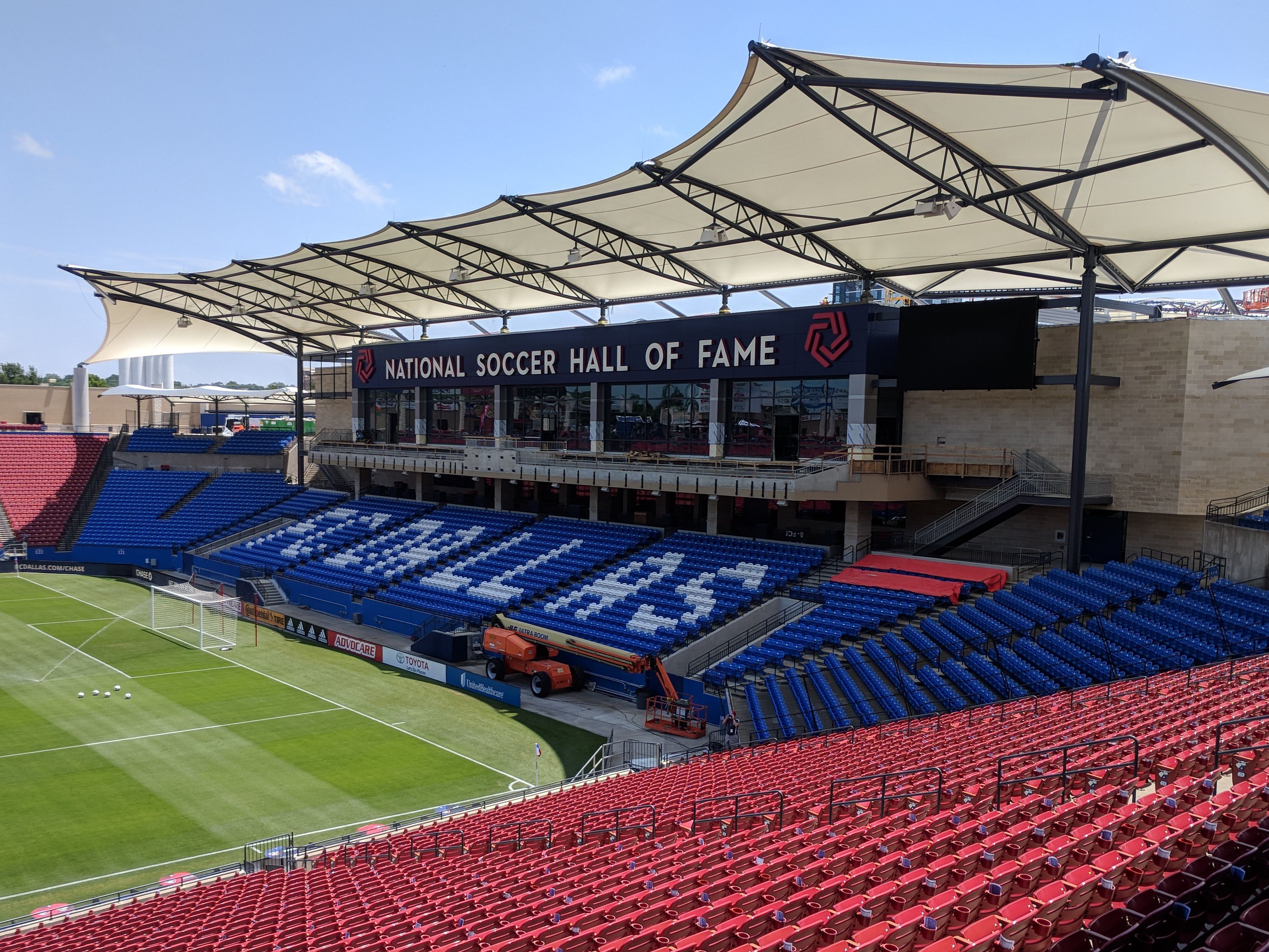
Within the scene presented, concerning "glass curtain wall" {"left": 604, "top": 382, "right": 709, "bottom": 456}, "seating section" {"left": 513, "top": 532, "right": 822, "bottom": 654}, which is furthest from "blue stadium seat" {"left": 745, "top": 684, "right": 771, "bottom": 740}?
"glass curtain wall" {"left": 604, "top": 382, "right": 709, "bottom": 456}

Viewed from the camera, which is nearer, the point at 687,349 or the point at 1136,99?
the point at 1136,99

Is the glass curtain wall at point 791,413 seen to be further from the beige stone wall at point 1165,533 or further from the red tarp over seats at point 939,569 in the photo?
the beige stone wall at point 1165,533

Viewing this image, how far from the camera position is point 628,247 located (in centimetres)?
3581

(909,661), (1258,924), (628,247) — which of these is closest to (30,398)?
(628,247)

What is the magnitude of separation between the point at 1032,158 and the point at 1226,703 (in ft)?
47.9

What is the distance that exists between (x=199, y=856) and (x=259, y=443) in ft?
160

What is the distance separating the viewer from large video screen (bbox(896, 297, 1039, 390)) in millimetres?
28109

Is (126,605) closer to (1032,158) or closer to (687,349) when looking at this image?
(687,349)

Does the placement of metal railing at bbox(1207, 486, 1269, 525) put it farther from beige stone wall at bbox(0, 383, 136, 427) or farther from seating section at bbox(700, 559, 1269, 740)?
beige stone wall at bbox(0, 383, 136, 427)

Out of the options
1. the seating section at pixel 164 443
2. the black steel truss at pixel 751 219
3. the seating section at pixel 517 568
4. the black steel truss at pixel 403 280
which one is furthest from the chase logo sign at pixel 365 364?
the black steel truss at pixel 751 219

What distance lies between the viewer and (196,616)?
127ft

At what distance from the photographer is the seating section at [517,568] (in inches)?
1412

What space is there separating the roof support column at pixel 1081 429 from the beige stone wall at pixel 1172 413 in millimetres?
2348

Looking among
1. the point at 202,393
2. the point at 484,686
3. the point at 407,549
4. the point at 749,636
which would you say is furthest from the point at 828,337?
the point at 202,393
